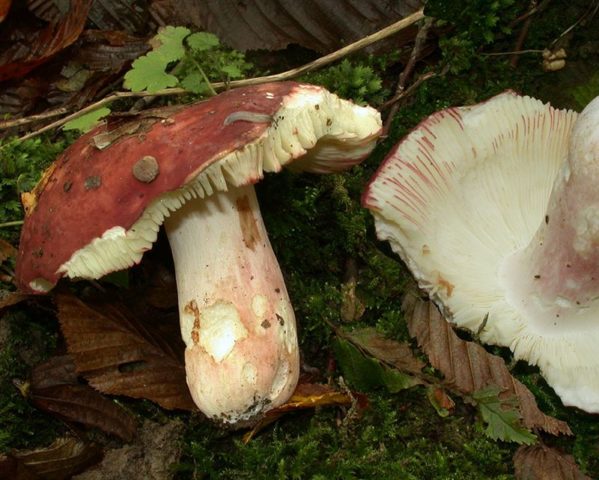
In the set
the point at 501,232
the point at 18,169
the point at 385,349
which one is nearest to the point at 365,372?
the point at 385,349

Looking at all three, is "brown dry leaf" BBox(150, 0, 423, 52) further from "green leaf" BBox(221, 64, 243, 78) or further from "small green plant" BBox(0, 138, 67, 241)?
"small green plant" BBox(0, 138, 67, 241)

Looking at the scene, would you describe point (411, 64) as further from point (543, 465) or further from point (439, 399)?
point (543, 465)

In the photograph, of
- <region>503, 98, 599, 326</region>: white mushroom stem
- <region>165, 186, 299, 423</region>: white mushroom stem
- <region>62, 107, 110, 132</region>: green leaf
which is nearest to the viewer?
<region>503, 98, 599, 326</region>: white mushroom stem

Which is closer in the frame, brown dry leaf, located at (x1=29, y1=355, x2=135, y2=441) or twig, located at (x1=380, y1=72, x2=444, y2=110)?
brown dry leaf, located at (x1=29, y1=355, x2=135, y2=441)

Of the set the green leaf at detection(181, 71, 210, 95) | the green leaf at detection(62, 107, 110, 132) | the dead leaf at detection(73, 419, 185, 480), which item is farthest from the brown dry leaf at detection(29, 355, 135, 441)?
the green leaf at detection(181, 71, 210, 95)

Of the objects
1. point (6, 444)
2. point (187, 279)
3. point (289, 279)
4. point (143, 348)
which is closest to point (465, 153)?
point (289, 279)

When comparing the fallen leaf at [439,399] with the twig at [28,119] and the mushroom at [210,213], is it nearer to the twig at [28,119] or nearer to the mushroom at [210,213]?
the mushroom at [210,213]

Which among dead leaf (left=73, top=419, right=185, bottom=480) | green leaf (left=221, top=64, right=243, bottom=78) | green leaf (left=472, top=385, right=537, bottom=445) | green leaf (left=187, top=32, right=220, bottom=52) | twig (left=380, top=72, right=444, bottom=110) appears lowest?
green leaf (left=472, top=385, right=537, bottom=445)

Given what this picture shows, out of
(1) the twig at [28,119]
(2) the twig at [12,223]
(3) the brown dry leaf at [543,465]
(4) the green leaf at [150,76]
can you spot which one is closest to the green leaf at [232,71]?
(4) the green leaf at [150,76]
